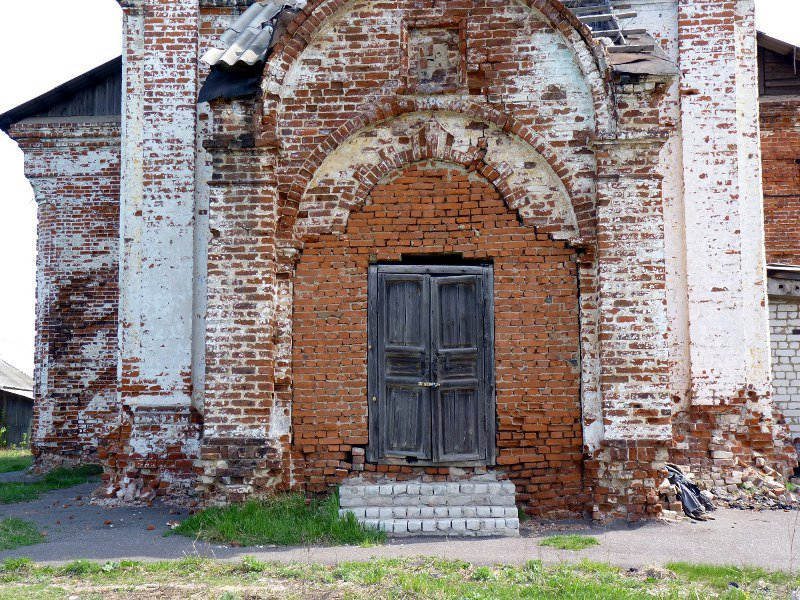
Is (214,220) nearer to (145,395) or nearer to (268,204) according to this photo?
(268,204)

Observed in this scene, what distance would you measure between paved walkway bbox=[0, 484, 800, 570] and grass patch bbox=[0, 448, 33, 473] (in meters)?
5.85

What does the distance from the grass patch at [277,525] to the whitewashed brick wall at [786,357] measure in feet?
20.6

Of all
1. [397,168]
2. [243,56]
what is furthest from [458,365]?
[243,56]

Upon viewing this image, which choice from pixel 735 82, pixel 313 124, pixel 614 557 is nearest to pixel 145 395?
pixel 313 124

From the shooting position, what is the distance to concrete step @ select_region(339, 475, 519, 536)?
21.5 feet

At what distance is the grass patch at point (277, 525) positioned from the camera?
6270 mm

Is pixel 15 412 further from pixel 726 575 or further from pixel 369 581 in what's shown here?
pixel 726 575

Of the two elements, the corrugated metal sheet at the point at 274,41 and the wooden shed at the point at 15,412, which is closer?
the corrugated metal sheet at the point at 274,41

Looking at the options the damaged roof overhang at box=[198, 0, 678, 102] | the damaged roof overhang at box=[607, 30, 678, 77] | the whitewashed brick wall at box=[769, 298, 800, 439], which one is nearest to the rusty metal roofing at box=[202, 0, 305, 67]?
the damaged roof overhang at box=[198, 0, 678, 102]

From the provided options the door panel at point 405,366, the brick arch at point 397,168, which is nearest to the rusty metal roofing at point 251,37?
the brick arch at point 397,168

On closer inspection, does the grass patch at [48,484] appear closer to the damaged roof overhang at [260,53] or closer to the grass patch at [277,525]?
the grass patch at [277,525]

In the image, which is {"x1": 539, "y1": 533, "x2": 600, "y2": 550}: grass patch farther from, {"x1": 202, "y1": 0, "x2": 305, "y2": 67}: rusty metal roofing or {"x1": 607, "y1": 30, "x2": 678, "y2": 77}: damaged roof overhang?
{"x1": 202, "y1": 0, "x2": 305, "y2": 67}: rusty metal roofing

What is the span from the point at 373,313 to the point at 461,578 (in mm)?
3070

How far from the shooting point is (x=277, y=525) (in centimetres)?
643
